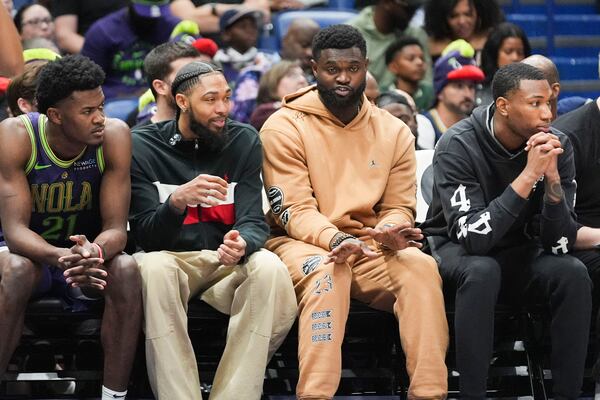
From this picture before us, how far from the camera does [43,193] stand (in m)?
4.88

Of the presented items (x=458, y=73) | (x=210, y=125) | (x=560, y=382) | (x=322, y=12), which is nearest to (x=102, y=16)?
(x=322, y=12)

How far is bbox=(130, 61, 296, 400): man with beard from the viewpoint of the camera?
473 cm

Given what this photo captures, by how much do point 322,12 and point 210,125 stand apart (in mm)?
3959

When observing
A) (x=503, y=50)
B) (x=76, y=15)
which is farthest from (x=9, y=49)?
(x=503, y=50)

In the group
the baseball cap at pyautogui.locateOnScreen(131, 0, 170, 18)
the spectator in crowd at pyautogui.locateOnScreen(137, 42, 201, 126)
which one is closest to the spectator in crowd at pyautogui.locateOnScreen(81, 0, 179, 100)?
the baseball cap at pyautogui.locateOnScreen(131, 0, 170, 18)

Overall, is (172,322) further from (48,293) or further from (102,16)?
(102,16)

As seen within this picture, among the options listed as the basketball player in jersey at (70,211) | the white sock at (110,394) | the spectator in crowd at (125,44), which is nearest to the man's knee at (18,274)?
the basketball player in jersey at (70,211)

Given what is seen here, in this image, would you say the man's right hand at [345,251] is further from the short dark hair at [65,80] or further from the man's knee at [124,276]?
the short dark hair at [65,80]

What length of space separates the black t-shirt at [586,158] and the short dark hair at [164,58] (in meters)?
1.94

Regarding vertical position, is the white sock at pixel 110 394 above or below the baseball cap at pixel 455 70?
below

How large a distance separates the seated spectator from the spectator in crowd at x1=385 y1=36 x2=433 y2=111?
2.75 feet

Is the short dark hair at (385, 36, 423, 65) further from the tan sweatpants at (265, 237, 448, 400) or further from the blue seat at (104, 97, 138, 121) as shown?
the tan sweatpants at (265, 237, 448, 400)

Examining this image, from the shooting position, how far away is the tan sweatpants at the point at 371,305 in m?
4.66

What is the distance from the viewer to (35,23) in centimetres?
793
